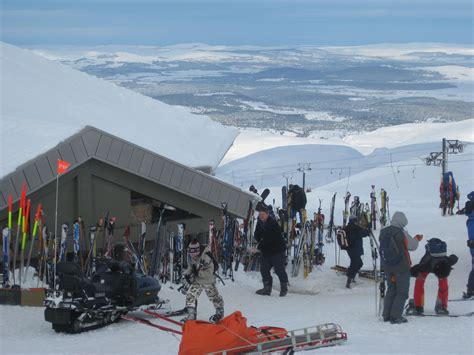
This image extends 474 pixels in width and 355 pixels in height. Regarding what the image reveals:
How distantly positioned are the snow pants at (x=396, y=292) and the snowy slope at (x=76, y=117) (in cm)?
615

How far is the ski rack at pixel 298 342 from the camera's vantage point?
8.77 metres

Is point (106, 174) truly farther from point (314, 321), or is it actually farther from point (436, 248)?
point (436, 248)

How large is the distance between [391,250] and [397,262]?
0.16m

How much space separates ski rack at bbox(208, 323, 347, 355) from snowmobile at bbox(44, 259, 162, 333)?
105 inches

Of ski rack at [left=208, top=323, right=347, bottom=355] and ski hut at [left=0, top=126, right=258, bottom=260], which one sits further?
ski hut at [left=0, top=126, right=258, bottom=260]

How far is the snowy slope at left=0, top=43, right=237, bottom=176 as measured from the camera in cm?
1523

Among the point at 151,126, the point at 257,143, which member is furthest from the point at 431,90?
the point at 151,126

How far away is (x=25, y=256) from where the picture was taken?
14.4 metres

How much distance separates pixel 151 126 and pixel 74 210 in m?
6.54

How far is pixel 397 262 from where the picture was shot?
10562mm

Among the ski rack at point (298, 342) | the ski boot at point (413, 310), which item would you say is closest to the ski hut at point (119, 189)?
the ski boot at point (413, 310)

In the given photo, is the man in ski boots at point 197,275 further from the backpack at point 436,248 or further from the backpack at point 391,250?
the backpack at point 436,248

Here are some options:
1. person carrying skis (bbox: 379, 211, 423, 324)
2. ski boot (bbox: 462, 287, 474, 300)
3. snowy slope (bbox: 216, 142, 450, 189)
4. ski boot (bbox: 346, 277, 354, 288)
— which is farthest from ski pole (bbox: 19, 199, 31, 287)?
snowy slope (bbox: 216, 142, 450, 189)

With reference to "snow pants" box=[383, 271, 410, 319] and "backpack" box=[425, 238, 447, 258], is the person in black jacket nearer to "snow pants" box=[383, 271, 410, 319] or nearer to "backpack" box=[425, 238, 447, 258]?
"backpack" box=[425, 238, 447, 258]
